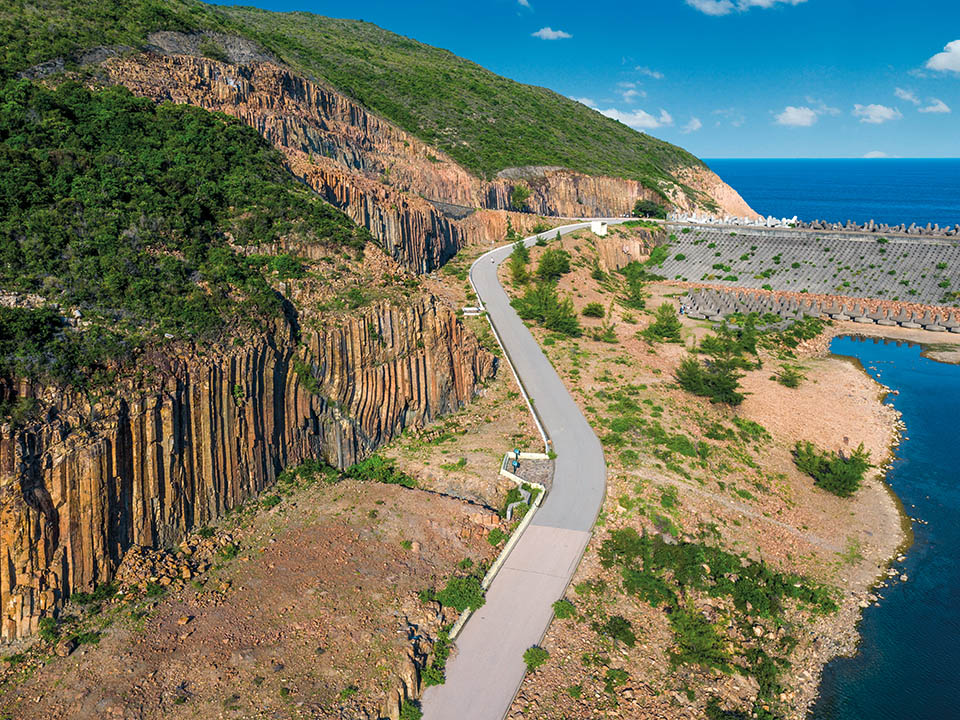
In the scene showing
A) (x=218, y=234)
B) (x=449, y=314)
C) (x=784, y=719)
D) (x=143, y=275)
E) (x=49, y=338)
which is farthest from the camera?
(x=449, y=314)

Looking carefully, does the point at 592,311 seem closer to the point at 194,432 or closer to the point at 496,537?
the point at 496,537

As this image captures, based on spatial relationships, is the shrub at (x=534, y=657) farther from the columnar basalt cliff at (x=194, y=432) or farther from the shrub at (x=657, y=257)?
the shrub at (x=657, y=257)

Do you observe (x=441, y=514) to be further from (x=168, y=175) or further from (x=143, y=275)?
(x=168, y=175)

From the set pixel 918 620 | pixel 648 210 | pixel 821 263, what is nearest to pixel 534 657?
pixel 918 620

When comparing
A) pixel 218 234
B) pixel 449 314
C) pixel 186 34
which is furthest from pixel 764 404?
pixel 186 34

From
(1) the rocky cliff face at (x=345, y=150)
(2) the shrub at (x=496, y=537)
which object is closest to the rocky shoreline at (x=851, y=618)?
(2) the shrub at (x=496, y=537)

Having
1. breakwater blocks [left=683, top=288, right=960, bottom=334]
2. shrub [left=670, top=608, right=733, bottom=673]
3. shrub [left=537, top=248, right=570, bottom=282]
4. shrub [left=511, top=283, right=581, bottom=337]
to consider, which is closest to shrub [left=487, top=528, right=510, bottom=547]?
shrub [left=670, top=608, right=733, bottom=673]

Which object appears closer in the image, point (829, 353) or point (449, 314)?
point (449, 314)

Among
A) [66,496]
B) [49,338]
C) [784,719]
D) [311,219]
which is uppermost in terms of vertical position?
[311,219]
